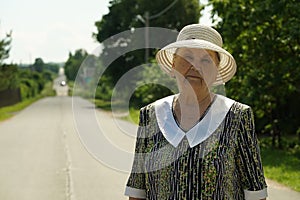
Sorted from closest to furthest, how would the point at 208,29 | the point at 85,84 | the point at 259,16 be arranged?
the point at 208,29, the point at 85,84, the point at 259,16

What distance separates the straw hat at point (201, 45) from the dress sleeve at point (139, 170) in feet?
0.84

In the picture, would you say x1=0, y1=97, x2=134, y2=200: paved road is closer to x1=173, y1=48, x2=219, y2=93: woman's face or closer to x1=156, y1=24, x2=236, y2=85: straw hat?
x1=156, y1=24, x2=236, y2=85: straw hat

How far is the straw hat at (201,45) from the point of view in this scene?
1982 millimetres

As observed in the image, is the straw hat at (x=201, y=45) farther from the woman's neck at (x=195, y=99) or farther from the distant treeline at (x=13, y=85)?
the distant treeline at (x=13, y=85)

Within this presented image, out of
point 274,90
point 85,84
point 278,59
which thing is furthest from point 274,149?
point 85,84

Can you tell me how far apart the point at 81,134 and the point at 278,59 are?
33.3 ft

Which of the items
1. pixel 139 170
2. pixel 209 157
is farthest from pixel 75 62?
pixel 209 157

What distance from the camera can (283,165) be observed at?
959 centimetres

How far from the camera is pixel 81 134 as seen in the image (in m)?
2.35

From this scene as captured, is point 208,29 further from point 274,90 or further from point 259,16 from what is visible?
point 274,90

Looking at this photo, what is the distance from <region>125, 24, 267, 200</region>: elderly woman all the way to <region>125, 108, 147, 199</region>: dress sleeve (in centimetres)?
1

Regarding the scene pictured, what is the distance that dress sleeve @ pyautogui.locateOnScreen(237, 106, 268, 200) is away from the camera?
1.95 m

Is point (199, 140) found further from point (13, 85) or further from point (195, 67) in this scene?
point (13, 85)

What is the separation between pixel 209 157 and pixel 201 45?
1.40ft
